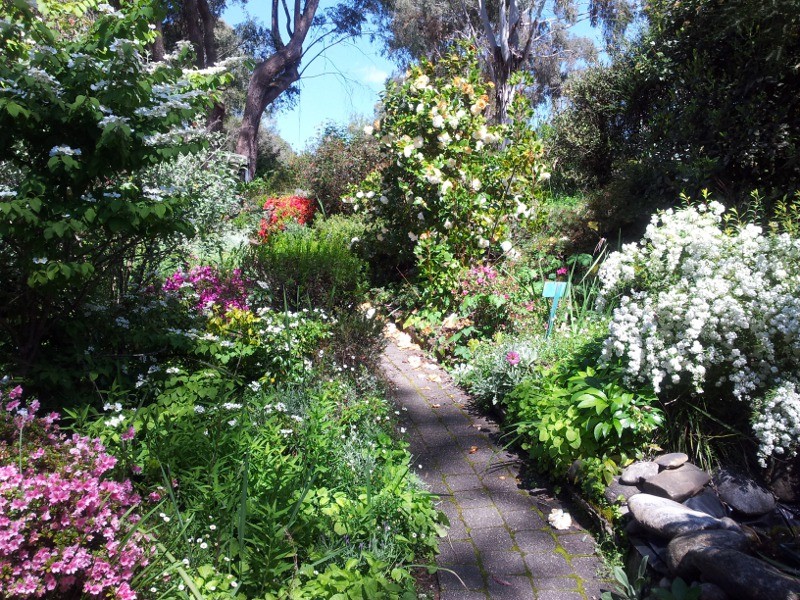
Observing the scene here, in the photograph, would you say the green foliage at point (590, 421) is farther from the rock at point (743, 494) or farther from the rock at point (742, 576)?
the rock at point (742, 576)

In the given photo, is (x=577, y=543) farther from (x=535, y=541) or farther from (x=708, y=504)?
(x=708, y=504)

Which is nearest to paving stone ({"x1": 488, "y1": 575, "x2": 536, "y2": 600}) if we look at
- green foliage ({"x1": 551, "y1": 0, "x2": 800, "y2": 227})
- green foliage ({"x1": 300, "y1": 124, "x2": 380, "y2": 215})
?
green foliage ({"x1": 551, "y1": 0, "x2": 800, "y2": 227})

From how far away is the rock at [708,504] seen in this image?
3023 mm

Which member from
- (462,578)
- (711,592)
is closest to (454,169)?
(462,578)

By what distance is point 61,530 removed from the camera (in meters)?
1.90

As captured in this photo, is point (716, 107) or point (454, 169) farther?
point (716, 107)

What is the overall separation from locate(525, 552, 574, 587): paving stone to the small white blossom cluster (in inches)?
43.3

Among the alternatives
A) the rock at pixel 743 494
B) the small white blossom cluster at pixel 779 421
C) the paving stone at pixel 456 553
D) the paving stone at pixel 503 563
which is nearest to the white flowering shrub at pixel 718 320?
the small white blossom cluster at pixel 779 421

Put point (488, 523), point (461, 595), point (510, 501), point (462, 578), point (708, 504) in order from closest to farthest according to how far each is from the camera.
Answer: point (461, 595) → point (462, 578) → point (708, 504) → point (488, 523) → point (510, 501)

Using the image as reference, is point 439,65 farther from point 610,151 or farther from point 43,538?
point 43,538

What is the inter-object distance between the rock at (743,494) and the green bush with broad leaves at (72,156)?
10.5 ft

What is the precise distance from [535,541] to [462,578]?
20.4 inches

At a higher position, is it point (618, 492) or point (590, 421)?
point (590, 421)

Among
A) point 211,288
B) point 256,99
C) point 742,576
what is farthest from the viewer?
point 256,99
